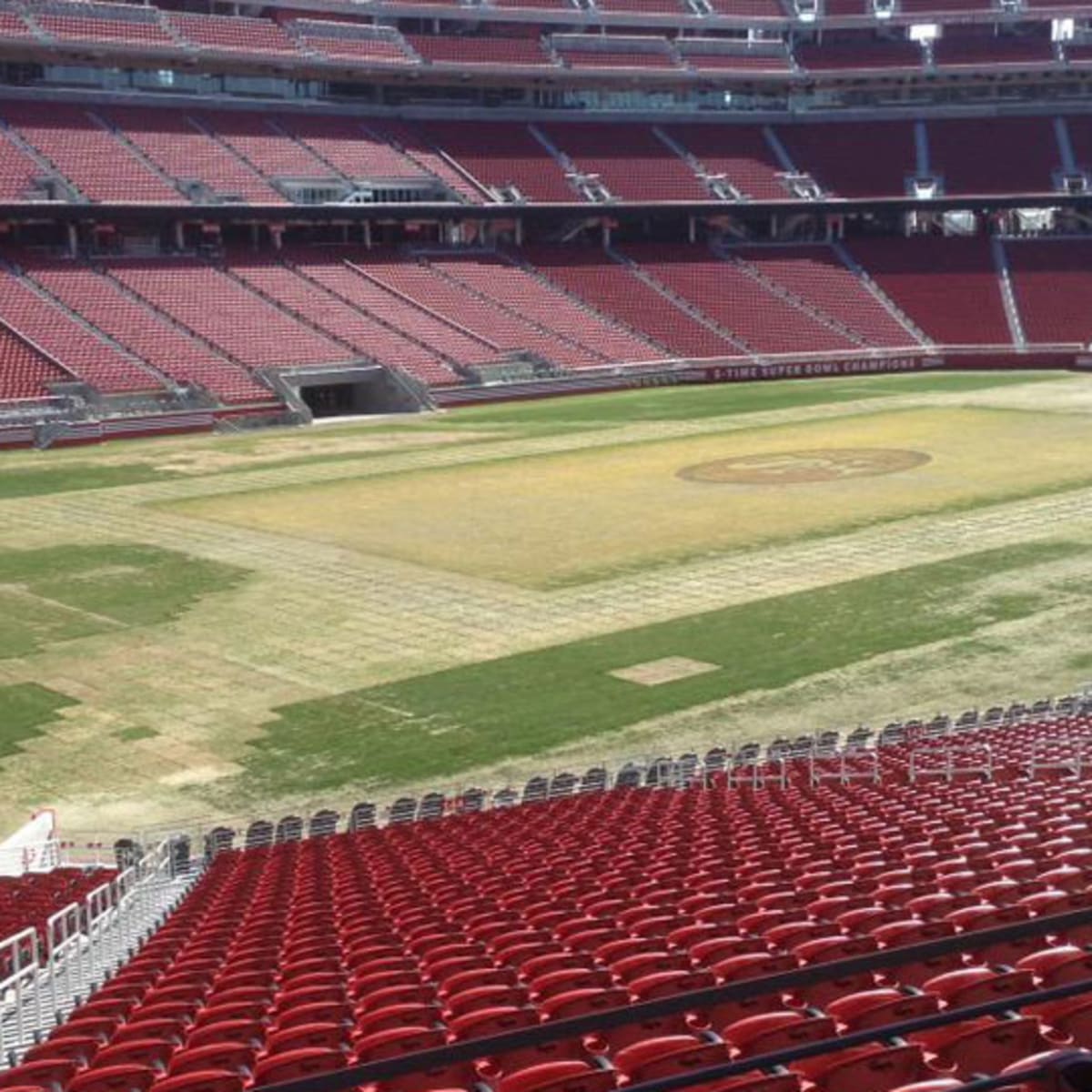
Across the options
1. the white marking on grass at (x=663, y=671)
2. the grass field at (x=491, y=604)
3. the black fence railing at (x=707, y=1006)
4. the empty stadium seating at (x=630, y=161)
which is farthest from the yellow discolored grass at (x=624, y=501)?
the empty stadium seating at (x=630, y=161)

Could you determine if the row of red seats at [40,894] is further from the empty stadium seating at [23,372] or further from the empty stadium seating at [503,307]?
the empty stadium seating at [503,307]

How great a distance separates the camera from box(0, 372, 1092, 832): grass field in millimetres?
24406

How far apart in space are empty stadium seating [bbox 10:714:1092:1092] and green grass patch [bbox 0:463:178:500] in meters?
34.8

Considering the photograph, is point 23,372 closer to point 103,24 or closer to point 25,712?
point 103,24

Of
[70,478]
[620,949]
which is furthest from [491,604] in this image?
[70,478]

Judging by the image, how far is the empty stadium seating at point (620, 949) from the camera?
6.12 meters

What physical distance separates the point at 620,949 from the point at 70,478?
151ft

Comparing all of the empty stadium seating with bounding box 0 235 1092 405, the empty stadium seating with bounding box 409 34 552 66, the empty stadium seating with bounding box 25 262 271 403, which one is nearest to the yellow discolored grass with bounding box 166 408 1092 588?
the empty stadium seating with bounding box 25 262 271 403

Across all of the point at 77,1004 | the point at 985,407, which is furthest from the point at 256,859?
the point at 985,407

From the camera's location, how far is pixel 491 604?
33188 mm

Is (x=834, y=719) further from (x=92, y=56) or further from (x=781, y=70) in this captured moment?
(x=781, y=70)

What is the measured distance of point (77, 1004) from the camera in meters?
11.1

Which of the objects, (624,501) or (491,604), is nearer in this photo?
(491,604)

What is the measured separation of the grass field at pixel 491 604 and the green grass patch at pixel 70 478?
0.65 ft
